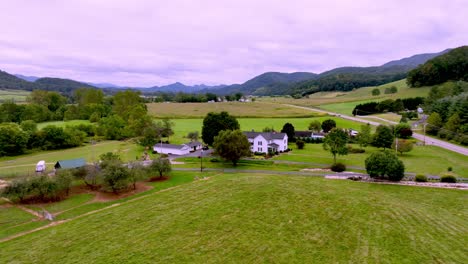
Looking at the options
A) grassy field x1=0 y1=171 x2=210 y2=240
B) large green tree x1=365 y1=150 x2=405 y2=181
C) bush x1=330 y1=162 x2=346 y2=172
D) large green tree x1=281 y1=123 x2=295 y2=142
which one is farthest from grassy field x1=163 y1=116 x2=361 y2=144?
large green tree x1=365 y1=150 x2=405 y2=181

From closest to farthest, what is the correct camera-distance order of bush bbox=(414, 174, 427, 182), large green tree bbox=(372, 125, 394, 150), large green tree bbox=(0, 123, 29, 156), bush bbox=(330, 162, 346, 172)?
bush bbox=(414, 174, 427, 182)
bush bbox=(330, 162, 346, 172)
large green tree bbox=(372, 125, 394, 150)
large green tree bbox=(0, 123, 29, 156)

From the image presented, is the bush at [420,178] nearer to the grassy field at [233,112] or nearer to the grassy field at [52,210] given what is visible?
the grassy field at [52,210]

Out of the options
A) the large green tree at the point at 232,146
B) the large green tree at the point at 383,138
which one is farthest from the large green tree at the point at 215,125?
the large green tree at the point at 383,138

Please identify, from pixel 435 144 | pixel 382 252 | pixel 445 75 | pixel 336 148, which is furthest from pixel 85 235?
pixel 445 75

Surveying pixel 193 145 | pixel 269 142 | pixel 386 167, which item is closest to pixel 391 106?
pixel 269 142

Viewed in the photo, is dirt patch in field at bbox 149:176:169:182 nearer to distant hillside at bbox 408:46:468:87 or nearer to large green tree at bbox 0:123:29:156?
large green tree at bbox 0:123:29:156

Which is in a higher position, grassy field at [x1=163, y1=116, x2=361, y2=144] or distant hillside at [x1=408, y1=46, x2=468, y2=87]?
distant hillside at [x1=408, y1=46, x2=468, y2=87]

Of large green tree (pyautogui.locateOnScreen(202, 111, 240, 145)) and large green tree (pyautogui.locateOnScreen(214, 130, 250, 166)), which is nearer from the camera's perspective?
large green tree (pyautogui.locateOnScreen(214, 130, 250, 166))
